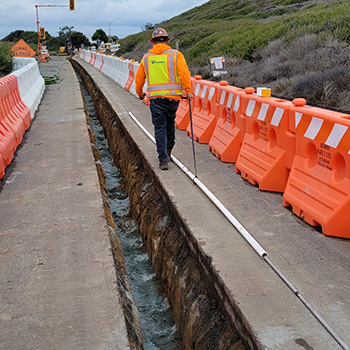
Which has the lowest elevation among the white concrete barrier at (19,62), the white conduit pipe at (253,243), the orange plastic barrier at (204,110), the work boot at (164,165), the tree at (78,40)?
the tree at (78,40)

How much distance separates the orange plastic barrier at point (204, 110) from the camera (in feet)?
32.6

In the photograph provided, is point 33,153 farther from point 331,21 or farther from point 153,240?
point 331,21

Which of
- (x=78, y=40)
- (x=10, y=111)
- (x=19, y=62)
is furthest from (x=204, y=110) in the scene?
(x=78, y=40)

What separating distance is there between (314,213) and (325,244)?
45 cm

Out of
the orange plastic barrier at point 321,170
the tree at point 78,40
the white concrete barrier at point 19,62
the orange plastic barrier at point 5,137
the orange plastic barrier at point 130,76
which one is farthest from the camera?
the tree at point 78,40

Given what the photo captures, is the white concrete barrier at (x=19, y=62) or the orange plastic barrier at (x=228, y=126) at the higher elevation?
the orange plastic barrier at (x=228, y=126)

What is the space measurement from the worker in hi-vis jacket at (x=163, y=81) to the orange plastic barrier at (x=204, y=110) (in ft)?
5.15

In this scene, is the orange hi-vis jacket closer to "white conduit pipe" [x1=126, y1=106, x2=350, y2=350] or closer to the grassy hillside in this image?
"white conduit pipe" [x1=126, y1=106, x2=350, y2=350]

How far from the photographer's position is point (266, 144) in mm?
7195

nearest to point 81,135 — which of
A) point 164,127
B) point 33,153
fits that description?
point 33,153

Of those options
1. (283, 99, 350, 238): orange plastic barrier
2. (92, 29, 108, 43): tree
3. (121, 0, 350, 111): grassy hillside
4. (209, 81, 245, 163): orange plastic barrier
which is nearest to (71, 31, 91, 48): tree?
(92, 29, 108, 43): tree

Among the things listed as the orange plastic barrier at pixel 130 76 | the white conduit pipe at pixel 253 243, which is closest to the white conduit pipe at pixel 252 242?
the white conduit pipe at pixel 253 243

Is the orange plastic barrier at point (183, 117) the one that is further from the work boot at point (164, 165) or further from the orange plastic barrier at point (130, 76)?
the orange plastic barrier at point (130, 76)

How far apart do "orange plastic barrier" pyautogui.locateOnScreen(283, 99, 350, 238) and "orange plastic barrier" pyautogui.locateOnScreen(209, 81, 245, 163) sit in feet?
6.62
